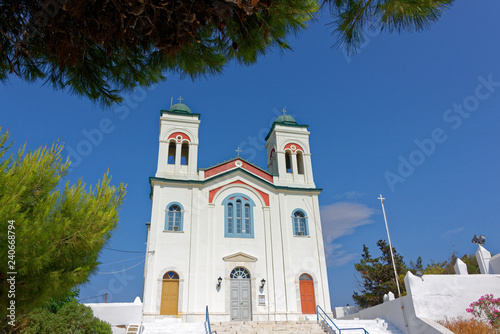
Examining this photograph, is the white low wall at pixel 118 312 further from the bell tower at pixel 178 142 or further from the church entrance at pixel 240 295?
the bell tower at pixel 178 142

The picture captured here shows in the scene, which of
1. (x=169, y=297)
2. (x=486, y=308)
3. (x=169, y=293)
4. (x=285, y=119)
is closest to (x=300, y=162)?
(x=285, y=119)

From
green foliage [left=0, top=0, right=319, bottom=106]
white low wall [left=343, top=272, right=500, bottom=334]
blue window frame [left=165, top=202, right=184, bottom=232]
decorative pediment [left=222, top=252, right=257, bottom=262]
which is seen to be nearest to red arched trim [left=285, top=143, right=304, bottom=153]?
decorative pediment [left=222, top=252, right=257, bottom=262]

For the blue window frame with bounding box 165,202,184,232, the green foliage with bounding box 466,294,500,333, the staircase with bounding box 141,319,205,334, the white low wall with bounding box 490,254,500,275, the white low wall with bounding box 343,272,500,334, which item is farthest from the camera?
the blue window frame with bounding box 165,202,184,232

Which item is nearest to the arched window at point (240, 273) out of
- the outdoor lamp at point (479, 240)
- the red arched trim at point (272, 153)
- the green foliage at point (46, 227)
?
the red arched trim at point (272, 153)

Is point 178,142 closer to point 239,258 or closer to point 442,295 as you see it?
point 239,258

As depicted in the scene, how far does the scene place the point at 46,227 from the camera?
12.5 ft

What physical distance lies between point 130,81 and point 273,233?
13.9m

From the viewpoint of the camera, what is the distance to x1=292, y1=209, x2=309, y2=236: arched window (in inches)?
714

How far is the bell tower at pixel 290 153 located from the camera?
1947 centimetres

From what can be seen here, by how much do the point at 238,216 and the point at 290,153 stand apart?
15.9 ft

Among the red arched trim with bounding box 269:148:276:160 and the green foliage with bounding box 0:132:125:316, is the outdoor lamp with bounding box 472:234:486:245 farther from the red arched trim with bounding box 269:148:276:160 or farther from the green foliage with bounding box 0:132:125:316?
the green foliage with bounding box 0:132:125:316

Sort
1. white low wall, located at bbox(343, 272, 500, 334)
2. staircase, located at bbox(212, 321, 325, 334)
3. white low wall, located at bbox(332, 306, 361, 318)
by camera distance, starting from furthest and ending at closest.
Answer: white low wall, located at bbox(332, 306, 361, 318) < staircase, located at bbox(212, 321, 325, 334) < white low wall, located at bbox(343, 272, 500, 334)

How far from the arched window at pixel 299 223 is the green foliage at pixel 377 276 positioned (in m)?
8.58

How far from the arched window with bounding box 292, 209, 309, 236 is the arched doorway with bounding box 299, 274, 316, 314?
2099 mm
